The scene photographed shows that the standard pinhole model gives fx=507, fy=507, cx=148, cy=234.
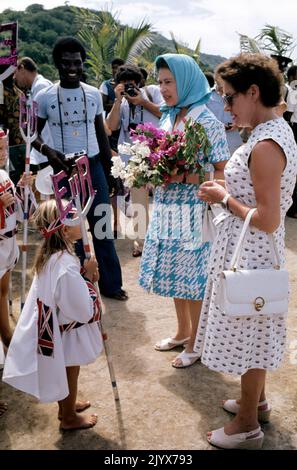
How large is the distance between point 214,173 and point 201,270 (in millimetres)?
641

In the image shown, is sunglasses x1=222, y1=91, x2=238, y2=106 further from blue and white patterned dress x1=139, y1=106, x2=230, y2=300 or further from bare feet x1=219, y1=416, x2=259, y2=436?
bare feet x1=219, y1=416, x2=259, y2=436

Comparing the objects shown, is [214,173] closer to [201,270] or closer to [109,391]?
[201,270]

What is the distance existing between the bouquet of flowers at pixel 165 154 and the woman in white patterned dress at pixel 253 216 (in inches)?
18.0

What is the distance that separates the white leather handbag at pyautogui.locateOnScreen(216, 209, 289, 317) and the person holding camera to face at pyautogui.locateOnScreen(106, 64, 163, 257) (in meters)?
3.06

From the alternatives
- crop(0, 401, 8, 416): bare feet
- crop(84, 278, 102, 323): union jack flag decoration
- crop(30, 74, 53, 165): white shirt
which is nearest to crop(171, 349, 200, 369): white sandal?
crop(84, 278, 102, 323): union jack flag decoration

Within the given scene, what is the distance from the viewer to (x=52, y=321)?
101 inches

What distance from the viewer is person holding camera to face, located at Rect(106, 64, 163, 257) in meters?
5.20

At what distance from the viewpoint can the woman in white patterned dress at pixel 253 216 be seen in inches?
87.4

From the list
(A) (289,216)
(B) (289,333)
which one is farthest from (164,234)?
(A) (289,216)

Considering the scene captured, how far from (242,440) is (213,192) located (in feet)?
4.27

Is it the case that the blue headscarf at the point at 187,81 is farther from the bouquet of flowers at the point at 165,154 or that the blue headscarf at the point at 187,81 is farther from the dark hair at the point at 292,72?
the dark hair at the point at 292,72

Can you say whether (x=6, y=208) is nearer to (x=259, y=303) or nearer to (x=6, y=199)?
(x=6, y=199)

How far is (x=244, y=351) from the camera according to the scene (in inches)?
97.0

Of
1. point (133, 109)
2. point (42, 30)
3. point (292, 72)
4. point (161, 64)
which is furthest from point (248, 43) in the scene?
point (42, 30)
